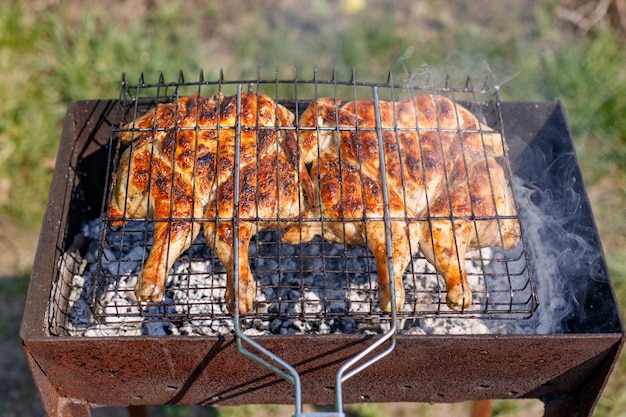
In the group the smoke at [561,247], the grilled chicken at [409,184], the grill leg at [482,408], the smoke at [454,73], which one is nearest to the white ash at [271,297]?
the smoke at [561,247]

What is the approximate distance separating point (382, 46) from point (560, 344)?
4457mm

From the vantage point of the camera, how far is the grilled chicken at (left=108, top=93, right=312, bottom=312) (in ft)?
10.0

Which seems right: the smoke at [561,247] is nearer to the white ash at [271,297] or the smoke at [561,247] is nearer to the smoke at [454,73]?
the white ash at [271,297]

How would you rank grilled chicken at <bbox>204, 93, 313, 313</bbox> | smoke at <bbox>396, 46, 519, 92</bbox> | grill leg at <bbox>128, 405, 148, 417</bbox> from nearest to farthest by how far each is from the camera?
grilled chicken at <bbox>204, 93, 313, 313</bbox>, smoke at <bbox>396, 46, 519, 92</bbox>, grill leg at <bbox>128, 405, 148, 417</bbox>

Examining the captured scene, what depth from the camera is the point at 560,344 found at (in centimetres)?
284

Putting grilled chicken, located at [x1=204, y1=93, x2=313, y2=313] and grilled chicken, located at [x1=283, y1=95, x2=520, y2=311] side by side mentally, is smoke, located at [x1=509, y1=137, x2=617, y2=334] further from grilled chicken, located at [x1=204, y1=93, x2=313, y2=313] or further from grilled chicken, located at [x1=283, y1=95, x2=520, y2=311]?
grilled chicken, located at [x1=204, y1=93, x2=313, y2=313]

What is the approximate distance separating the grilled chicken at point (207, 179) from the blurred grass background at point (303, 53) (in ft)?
8.79

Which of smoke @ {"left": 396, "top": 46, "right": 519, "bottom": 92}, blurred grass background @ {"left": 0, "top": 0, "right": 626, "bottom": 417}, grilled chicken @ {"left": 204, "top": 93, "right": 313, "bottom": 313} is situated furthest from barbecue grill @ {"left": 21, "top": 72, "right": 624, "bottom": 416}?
blurred grass background @ {"left": 0, "top": 0, "right": 626, "bottom": 417}

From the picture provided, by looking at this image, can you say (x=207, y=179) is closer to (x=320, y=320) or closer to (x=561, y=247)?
(x=320, y=320)

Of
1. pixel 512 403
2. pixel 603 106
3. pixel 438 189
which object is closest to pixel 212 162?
pixel 438 189

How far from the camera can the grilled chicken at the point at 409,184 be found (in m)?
3.08

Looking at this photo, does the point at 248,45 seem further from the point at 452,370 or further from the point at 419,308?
the point at 452,370

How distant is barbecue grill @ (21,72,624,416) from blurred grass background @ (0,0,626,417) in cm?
202

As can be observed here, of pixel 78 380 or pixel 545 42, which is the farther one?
pixel 545 42
